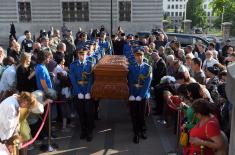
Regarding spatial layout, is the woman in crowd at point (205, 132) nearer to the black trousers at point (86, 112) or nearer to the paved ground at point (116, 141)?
the paved ground at point (116, 141)

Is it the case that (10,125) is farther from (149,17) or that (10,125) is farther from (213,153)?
(149,17)

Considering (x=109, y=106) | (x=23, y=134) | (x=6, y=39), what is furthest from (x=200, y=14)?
(x=23, y=134)

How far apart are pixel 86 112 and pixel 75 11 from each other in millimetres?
24692

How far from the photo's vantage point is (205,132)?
5266 mm

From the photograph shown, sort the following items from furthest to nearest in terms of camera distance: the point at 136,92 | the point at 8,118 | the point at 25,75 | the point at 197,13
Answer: the point at 197,13 → the point at 136,92 → the point at 25,75 → the point at 8,118

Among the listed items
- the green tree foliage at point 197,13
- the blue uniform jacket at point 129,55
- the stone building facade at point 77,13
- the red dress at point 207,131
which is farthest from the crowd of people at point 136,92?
the green tree foliage at point 197,13

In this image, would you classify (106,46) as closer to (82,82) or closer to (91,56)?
(91,56)

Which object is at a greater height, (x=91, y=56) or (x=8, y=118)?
(x=91, y=56)

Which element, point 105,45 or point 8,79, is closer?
point 8,79

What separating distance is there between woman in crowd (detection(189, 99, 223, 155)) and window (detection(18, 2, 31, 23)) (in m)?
28.6

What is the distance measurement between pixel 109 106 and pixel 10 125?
17.7ft

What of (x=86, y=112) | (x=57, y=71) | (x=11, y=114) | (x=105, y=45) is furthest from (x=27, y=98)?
(x=105, y=45)

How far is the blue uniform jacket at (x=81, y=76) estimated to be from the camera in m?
8.07

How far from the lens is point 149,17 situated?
106 feet
